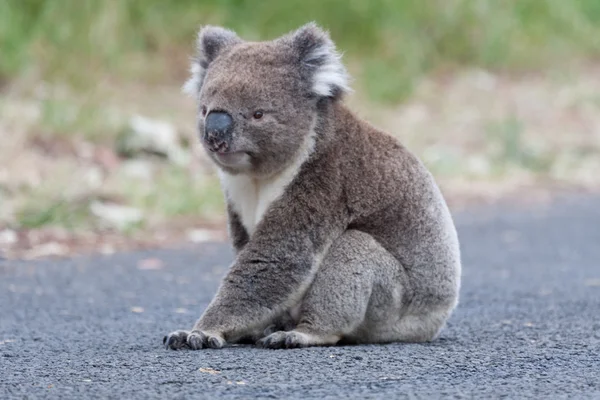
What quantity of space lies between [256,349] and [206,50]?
1.34 m

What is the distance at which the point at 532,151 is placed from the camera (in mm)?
12344

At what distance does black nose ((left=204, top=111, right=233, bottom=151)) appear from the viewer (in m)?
4.33

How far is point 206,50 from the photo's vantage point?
481 cm

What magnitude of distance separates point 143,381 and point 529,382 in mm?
1288

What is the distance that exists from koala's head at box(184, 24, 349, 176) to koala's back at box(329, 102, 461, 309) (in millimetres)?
183

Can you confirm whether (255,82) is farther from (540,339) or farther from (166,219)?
(166,219)

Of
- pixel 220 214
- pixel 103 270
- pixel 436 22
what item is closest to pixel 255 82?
pixel 103 270

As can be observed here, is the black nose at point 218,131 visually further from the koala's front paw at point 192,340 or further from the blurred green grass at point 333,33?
the blurred green grass at point 333,33

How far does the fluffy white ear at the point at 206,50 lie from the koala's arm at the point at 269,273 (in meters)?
0.78

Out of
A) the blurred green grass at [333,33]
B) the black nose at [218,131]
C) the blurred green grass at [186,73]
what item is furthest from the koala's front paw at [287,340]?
the blurred green grass at [333,33]

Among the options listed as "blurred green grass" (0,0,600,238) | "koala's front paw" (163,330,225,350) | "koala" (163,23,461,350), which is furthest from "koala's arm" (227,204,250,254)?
"blurred green grass" (0,0,600,238)

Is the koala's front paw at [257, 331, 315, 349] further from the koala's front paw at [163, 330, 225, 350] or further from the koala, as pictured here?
the koala's front paw at [163, 330, 225, 350]

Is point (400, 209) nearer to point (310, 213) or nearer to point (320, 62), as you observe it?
point (310, 213)

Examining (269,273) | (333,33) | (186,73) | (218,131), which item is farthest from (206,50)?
(333,33)
